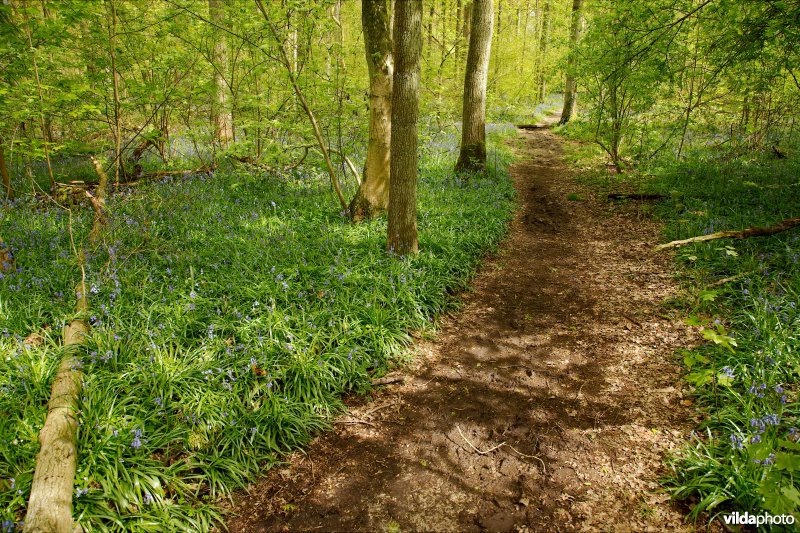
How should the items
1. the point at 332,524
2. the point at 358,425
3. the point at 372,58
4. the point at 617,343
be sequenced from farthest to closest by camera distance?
the point at 372,58, the point at 617,343, the point at 358,425, the point at 332,524

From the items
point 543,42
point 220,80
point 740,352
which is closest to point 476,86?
point 220,80

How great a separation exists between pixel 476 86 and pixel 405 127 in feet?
19.2

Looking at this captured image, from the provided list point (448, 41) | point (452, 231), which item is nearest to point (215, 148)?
point (452, 231)

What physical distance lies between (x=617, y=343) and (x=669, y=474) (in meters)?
1.82

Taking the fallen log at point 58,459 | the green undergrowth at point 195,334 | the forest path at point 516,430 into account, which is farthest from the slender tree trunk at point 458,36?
the fallen log at point 58,459

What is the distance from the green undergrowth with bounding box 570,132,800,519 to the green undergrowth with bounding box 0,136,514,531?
274 centimetres

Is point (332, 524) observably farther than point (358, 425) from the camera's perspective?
No

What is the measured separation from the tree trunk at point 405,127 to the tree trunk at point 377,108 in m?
1.14

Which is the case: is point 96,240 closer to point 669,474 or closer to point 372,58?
point 372,58

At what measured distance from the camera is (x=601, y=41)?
9.61 metres

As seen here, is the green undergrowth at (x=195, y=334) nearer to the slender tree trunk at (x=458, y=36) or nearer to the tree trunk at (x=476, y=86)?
the tree trunk at (x=476, y=86)

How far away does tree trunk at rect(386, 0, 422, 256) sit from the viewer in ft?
16.8

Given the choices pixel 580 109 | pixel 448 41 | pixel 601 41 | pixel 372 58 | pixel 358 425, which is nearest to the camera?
pixel 358 425

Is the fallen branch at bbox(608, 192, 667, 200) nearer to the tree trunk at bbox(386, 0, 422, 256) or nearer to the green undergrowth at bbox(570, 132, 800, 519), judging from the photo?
the green undergrowth at bbox(570, 132, 800, 519)
